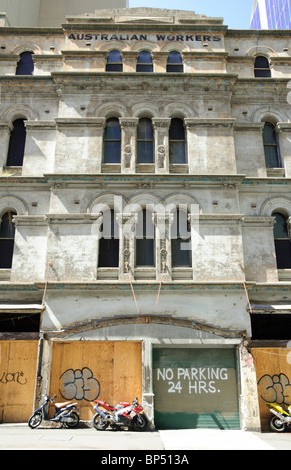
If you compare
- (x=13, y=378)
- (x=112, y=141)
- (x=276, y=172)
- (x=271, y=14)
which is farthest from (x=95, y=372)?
(x=271, y=14)

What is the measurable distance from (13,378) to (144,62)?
13.6 meters

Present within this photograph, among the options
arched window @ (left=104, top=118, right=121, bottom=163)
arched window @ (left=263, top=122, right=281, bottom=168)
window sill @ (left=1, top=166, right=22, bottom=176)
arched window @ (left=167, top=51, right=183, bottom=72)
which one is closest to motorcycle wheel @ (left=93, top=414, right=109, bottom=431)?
arched window @ (left=104, top=118, right=121, bottom=163)

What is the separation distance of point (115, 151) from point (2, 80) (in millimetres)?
5802

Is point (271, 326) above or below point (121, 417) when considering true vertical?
above

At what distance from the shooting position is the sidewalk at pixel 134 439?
29.8ft

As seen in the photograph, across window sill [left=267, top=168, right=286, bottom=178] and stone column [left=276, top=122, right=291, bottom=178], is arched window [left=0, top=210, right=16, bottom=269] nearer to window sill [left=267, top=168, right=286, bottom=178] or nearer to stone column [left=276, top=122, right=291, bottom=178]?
window sill [left=267, top=168, right=286, bottom=178]

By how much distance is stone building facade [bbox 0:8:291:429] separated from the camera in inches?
508

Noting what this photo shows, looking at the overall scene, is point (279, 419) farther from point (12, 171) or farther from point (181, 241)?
point (12, 171)

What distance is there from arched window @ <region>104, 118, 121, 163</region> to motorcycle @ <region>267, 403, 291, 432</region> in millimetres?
10374

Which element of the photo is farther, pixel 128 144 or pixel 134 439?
pixel 128 144

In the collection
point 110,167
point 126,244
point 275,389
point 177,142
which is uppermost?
point 177,142

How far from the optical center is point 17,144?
16250mm

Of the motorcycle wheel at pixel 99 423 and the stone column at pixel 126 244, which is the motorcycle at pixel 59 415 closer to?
the motorcycle wheel at pixel 99 423

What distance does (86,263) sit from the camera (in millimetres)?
13805
